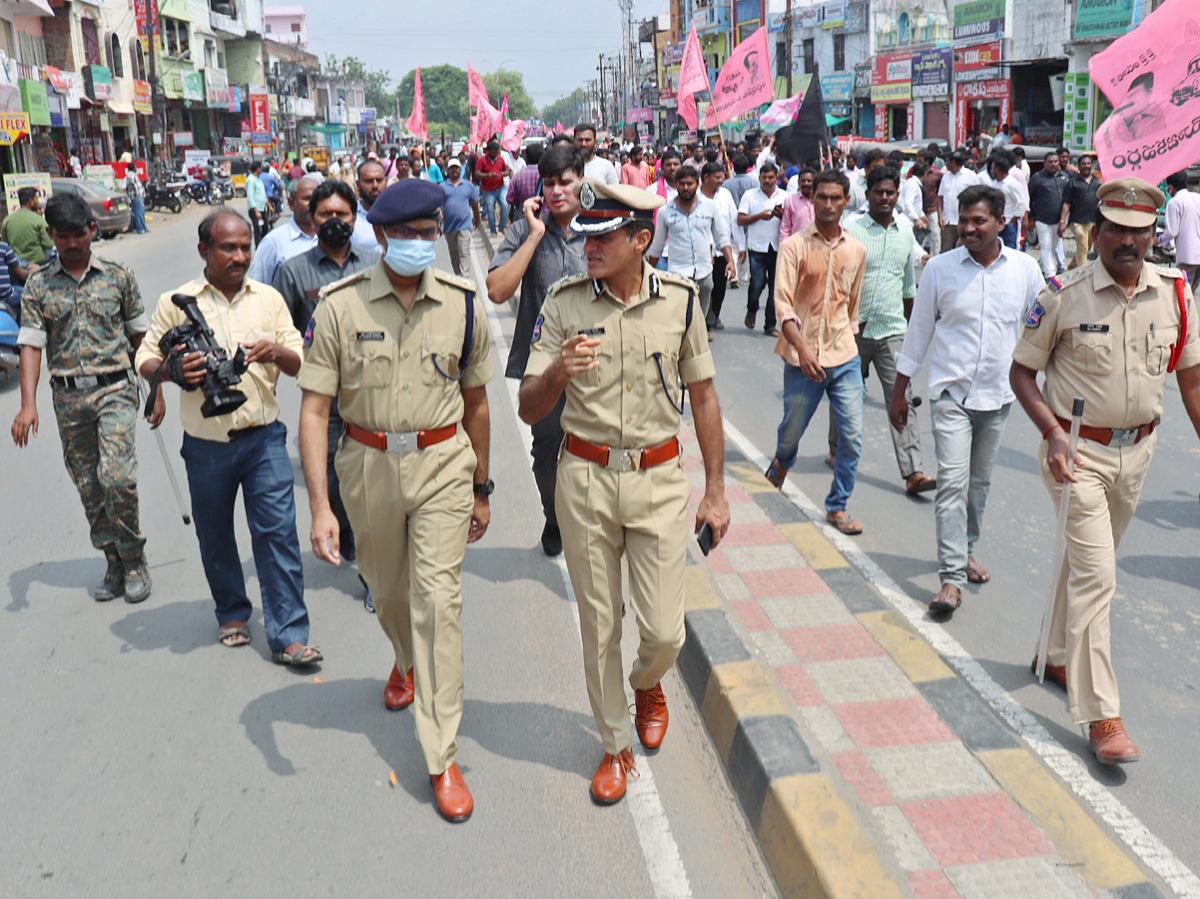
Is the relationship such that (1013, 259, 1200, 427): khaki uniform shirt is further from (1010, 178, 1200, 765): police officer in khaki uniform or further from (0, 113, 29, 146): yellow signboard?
(0, 113, 29, 146): yellow signboard

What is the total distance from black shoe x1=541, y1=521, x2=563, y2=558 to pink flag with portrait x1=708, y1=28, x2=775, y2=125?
47.1 ft

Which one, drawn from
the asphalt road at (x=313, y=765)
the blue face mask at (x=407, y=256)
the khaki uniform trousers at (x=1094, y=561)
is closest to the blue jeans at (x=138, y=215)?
the asphalt road at (x=313, y=765)

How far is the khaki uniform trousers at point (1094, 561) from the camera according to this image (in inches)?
164

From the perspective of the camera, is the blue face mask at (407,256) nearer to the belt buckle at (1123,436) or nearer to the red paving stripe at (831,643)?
the red paving stripe at (831,643)

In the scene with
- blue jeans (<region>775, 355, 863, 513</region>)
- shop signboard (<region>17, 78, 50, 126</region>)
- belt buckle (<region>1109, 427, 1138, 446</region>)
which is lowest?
blue jeans (<region>775, 355, 863, 513</region>)

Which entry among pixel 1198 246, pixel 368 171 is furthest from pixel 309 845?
pixel 1198 246

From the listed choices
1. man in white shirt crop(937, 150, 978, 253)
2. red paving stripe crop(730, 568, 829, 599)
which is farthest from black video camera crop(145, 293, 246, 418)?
man in white shirt crop(937, 150, 978, 253)

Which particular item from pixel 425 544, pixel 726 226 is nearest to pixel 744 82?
pixel 726 226

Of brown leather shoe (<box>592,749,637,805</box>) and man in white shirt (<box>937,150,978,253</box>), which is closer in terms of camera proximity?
brown leather shoe (<box>592,749,637,805</box>)

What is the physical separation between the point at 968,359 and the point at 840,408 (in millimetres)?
1259

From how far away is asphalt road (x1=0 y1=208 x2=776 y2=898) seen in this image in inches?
141

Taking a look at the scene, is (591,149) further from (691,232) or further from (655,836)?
(655,836)

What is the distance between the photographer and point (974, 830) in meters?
3.52

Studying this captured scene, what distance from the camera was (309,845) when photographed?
371cm
